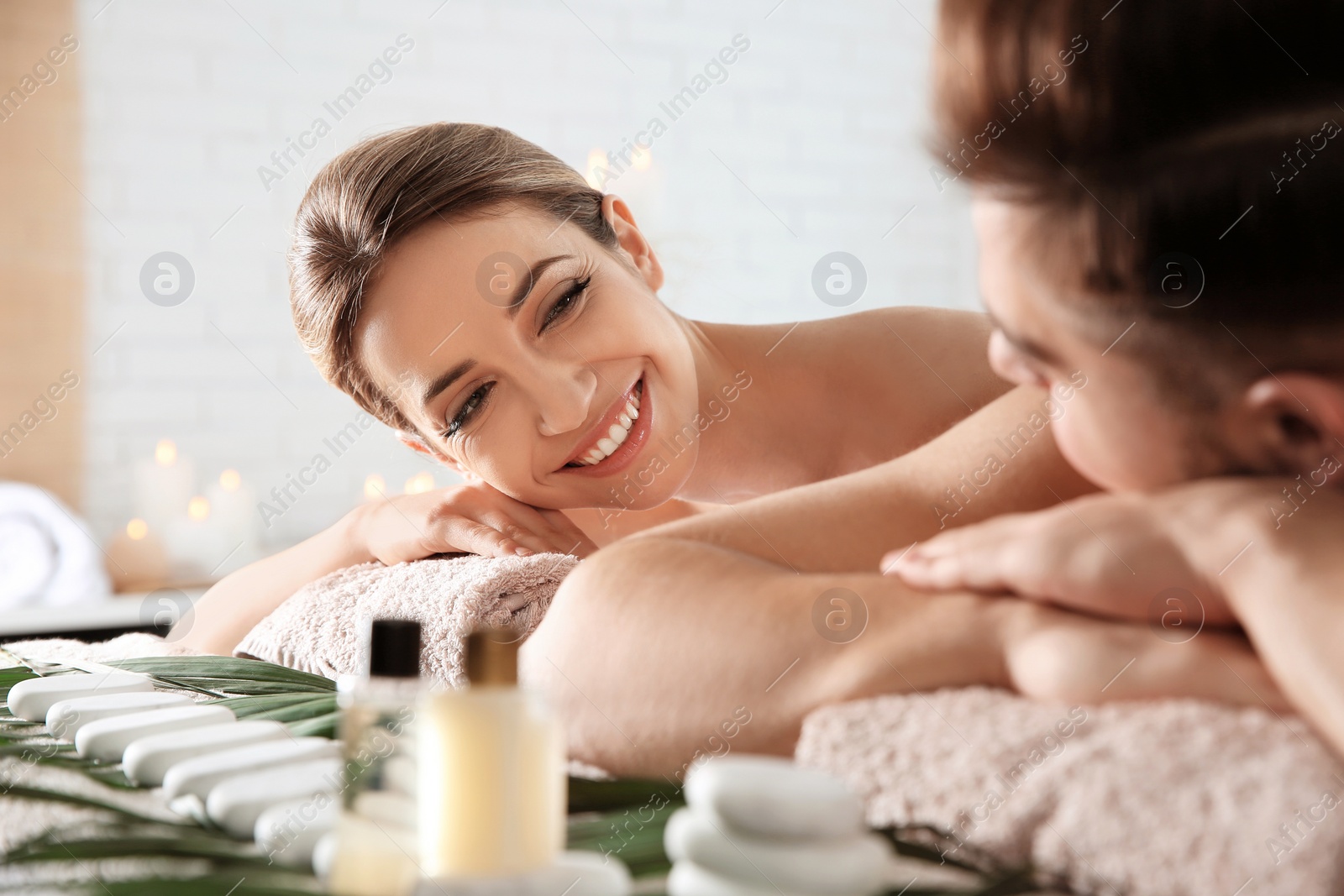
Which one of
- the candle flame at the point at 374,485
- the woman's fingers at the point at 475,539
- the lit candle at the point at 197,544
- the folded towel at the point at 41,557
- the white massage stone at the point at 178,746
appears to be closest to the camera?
the white massage stone at the point at 178,746

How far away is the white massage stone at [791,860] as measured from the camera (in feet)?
1.45

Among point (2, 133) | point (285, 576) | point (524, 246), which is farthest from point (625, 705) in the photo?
point (2, 133)

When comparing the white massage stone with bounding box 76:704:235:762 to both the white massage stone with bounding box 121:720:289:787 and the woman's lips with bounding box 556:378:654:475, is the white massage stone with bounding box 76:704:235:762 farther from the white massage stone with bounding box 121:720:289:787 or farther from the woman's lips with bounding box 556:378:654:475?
the woman's lips with bounding box 556:378:654:475

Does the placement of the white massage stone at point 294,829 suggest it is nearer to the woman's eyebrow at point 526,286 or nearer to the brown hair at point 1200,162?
the brown hair at point 1200,162

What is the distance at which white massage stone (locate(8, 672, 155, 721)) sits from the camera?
824mm

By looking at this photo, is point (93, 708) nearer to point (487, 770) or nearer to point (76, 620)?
point (487, 770)

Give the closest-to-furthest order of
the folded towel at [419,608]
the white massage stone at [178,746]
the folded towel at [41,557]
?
the white massage stone at [178,746], the folded towel at [419,608], the folded towel at [41,557]

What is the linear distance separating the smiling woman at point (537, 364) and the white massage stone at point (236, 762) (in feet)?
1.62

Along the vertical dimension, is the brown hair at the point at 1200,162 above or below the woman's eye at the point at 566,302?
below

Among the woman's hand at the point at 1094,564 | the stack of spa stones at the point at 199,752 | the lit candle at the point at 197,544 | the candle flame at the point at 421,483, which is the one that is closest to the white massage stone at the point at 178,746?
the stack of spa stones at the point at 199,752

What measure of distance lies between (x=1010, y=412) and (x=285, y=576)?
0.95 m

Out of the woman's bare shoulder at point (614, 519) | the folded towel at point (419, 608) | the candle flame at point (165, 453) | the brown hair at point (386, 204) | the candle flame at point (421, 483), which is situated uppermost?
the brown hair at point (386, 204)

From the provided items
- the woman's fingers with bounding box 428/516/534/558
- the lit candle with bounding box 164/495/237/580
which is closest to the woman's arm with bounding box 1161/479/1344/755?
the woman's fingers with bounding box 428/516/534/558

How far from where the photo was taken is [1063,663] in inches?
21.5
